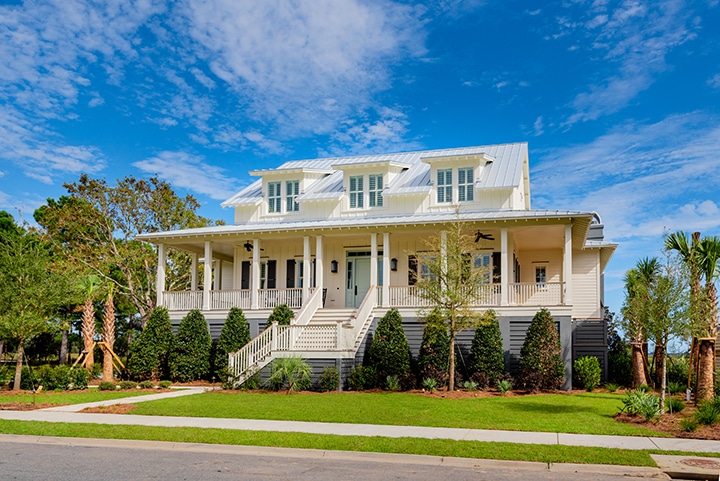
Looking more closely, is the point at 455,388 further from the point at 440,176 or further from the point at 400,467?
the point at 400,467

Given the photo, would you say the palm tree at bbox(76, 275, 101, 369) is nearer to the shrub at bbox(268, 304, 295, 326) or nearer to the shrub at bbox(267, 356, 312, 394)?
the shrub at bbox(268, 304, 295, 326)

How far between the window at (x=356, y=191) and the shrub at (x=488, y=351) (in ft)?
29.1

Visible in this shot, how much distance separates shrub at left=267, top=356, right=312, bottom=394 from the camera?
20.4 m

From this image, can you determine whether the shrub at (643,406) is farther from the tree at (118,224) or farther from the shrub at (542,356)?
the tree at (118,224)

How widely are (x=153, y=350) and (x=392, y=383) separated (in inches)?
377

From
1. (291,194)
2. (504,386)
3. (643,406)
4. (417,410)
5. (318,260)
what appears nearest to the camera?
(643,406)

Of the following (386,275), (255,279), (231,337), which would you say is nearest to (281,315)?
(231,337)

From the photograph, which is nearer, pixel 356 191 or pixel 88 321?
pixel 88 321

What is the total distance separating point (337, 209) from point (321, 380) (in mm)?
9410

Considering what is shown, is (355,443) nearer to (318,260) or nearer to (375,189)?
(318,260)

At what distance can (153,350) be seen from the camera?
24.9 m

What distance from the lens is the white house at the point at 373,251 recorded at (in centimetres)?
2256

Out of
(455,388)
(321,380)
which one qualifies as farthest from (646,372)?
(321,380)

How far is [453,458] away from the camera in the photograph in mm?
10258
